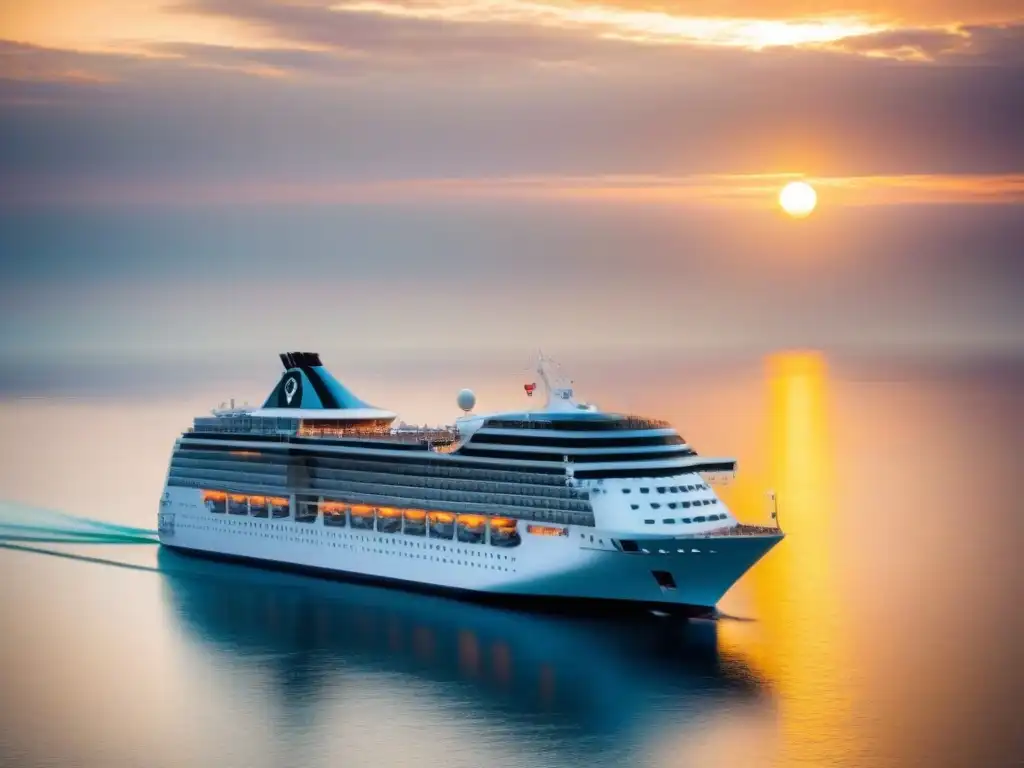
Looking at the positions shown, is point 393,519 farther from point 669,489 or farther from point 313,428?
point 669,489

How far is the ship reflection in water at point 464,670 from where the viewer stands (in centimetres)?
3681

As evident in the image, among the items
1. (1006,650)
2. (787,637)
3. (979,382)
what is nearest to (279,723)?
(787,637)

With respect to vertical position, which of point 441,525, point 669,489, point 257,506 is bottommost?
point 441,525

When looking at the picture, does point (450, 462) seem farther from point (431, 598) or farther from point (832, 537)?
point (832, 537)

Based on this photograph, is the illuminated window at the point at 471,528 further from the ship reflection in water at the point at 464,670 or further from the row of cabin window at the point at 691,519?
the row of cabin window at the point at 691,519

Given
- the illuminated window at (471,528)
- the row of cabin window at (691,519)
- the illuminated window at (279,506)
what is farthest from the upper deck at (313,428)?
the row of cabin window at (691,519)

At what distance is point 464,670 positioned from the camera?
41.6 metres

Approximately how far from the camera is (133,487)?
257ft

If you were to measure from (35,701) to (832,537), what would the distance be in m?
34.5

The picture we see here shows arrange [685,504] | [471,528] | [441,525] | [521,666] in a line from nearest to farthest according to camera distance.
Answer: [521,666] < [685,504] < [471,528] < [441,525]

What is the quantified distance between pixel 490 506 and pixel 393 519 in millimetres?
4862

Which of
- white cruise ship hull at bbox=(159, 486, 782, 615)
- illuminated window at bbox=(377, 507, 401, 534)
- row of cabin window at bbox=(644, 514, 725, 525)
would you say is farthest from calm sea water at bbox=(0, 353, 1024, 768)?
row of cabin window at bbox=(644, 514, 725, 525)

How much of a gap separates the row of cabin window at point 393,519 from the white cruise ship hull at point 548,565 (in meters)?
0.24

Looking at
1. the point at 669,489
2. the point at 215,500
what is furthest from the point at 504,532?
the point at 215,500
